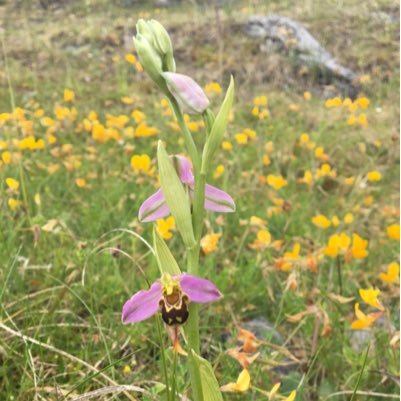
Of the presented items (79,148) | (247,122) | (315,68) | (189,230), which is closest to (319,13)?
(315,68)

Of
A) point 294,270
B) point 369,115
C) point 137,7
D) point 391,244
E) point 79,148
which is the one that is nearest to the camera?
point 294,270

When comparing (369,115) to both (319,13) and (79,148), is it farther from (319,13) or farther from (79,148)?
(319,13)

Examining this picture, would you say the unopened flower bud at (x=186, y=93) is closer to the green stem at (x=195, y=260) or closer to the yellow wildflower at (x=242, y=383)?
the green stem at (x=195, y=260)

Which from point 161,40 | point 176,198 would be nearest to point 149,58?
point 161,40

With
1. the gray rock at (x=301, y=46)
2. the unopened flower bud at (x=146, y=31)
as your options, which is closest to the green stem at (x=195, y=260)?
the unopened flower bud at (x=146, y=31)

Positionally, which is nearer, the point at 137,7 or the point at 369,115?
the point at 369,115

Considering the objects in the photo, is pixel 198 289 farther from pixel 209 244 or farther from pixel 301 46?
pixel 301 46
